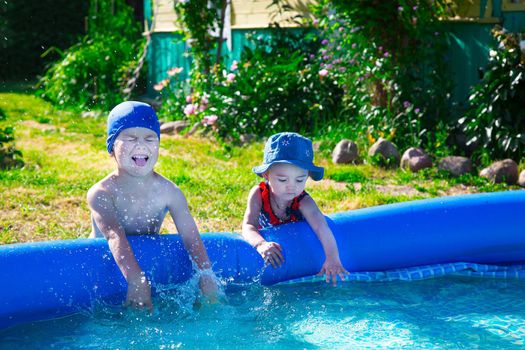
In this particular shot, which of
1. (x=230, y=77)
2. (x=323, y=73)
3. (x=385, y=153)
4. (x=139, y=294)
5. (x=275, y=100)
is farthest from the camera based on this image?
(x=230, y=77)

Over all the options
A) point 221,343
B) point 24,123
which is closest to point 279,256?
point 221,343

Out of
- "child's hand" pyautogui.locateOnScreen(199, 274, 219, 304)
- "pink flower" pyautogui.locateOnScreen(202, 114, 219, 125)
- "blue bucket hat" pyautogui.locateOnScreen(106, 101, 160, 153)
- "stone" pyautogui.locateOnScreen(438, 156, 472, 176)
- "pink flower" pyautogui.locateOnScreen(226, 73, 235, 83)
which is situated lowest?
"child's hand" pyautogui.locateOnScreen(199, 274, 219, 304)

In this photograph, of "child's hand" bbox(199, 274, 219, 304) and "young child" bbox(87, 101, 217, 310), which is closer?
"young child" bbox(87, 101, 217, 310)

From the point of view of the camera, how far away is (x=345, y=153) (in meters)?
6.85

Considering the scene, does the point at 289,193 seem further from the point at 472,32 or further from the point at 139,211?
the point at 472,32

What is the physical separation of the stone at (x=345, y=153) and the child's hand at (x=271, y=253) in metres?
3.14

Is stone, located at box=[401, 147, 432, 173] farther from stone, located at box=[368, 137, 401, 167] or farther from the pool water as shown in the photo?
the pool water

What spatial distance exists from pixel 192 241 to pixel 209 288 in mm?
234

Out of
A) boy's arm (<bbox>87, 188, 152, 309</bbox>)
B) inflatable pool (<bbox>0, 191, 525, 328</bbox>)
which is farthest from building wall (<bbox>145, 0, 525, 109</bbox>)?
boy's arm (<bbox>87, 188, 152, 309</bbox>)

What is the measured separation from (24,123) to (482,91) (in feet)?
18.8

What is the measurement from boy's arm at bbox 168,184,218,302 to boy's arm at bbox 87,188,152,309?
10.5 inches

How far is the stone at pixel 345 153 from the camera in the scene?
6859 mm

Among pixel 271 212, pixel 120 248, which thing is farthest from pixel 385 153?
pixel 120 248

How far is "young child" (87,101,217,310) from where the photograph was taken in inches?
134
